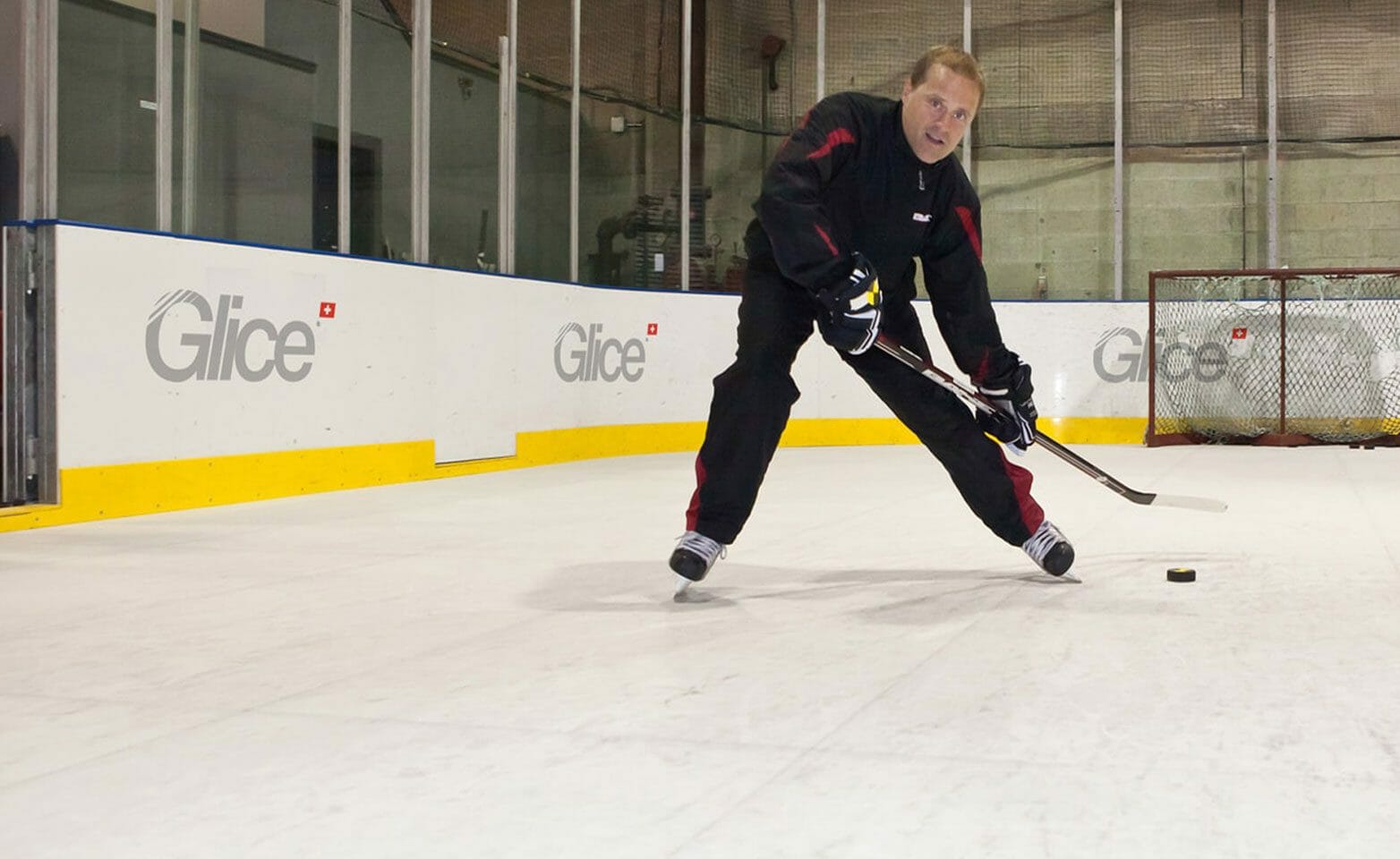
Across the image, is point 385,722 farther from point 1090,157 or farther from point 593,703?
point 1090,157

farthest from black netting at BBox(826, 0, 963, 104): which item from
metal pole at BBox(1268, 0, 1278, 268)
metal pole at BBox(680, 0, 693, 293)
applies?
metal pole at BBox(1268, 0, 1278, 268)

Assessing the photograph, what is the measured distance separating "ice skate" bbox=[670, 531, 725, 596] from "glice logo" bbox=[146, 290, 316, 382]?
3.28 meters

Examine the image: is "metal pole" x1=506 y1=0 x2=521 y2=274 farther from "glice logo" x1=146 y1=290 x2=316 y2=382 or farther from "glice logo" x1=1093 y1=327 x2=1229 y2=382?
"glice logo" x1=1093 y1=327 x2=1229 y2=382

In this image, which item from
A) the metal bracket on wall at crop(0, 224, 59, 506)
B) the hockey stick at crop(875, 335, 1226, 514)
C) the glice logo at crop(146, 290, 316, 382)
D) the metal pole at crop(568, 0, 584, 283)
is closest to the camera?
the hockey stick at crop(875, 335, 1226, 514)

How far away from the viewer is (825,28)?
41.5 feet

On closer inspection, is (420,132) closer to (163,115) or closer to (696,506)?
(163,115)

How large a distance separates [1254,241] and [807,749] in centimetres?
1106

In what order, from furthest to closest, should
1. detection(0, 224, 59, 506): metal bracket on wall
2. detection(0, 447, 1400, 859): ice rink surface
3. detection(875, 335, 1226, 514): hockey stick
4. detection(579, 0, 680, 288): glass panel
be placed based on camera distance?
1. detection(579, 0, 680, 288): glass panel
2. detection(0, 224, 59, 506): metal bracket on wall
3. detection(875, 335, 1226, 514): hockey stick
4. detection(0, 447, 1400, 859): ice rink surface

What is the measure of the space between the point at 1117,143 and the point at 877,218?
940 cm

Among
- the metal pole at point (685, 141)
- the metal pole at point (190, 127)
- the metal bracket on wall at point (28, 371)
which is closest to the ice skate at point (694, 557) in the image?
the metal bracket on wall at point (28, 371)

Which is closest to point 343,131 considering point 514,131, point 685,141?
point 514,131

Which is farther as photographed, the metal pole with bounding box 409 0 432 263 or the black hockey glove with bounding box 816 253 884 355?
the metal pole with bounding box 409 0 432 263

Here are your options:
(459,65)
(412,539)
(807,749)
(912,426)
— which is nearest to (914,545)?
(912,426)

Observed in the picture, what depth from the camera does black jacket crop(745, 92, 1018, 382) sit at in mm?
3340
